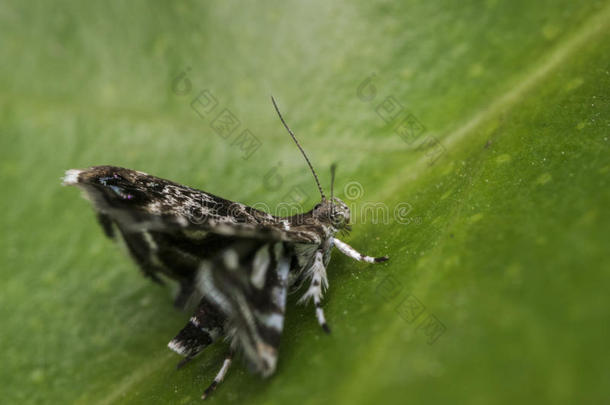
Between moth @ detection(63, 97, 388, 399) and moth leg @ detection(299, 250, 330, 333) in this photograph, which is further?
Answer: moth leg @ detection(299, 250, 330, 333)

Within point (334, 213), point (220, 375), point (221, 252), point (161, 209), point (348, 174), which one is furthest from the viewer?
point (348, 174)

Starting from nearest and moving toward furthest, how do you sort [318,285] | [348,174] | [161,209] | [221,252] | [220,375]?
1. [221,252]
2. [220,375]
3. [318,285]
4. [161,209]
5. [348,174]

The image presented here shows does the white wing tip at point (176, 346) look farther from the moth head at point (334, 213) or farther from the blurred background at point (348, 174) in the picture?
the moth head at point (334, 213)

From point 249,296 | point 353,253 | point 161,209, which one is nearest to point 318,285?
point 353,253

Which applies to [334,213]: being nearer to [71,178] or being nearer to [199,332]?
[199,332]

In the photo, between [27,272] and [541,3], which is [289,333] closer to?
[27,272]

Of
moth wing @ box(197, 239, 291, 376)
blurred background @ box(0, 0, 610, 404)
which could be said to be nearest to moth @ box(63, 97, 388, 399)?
moth wing @ box(197, 239, 291, 376)

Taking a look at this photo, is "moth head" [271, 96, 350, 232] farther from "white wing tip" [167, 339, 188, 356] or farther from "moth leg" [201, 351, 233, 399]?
"white wing tip" [167, 339, 188, 356]
